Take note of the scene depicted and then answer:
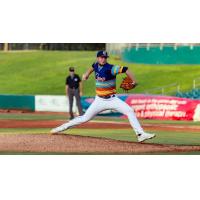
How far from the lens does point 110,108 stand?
58.9ft

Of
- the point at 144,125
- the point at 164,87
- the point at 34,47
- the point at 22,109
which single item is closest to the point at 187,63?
the point at 164,87

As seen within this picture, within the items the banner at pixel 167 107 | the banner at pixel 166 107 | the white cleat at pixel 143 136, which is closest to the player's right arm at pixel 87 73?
the white cleat at pixel 143 136

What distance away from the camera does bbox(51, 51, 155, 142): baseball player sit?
17938 millimetres

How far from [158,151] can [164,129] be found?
4.63 ft

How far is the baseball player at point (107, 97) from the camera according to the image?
58.9 ft

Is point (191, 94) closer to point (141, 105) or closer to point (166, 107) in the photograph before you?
point (166, 107)

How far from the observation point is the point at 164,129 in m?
19.2

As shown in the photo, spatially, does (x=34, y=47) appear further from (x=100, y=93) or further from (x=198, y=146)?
(x=198, y=146)

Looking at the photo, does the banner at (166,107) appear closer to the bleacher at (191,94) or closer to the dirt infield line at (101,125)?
the bleacher at (191,94)

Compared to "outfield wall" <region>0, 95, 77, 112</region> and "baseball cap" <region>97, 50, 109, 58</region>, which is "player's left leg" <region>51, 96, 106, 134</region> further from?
"outfield wall" <region>0, 95, 77, 112</region>

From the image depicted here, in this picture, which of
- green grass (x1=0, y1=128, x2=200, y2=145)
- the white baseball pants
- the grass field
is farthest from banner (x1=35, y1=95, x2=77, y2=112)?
the white baseball pants

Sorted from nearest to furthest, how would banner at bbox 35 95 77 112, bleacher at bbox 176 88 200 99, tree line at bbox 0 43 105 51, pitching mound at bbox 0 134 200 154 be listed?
1. pitching mound at bbox 0 134 200 154
2. tree line at bbox 0 43 105 51
3. banner at bbox 35 95 77 112
4. bleacher at bbox 176 88 200 99

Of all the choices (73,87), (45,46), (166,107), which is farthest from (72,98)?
(166,107)

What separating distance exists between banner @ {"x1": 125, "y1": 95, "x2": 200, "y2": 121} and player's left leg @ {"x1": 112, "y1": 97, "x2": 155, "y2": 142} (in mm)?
2441
